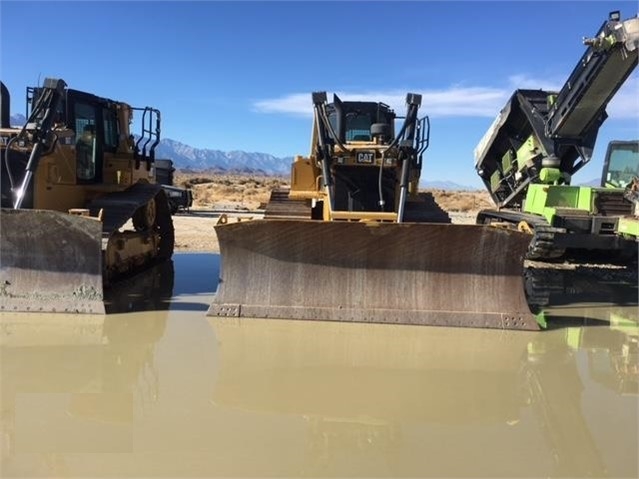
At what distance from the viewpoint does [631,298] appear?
8656 mm

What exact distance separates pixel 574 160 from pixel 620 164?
1208mm

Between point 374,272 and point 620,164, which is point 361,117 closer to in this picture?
point 374,272

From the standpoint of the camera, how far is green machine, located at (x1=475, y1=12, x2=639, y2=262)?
8.78m

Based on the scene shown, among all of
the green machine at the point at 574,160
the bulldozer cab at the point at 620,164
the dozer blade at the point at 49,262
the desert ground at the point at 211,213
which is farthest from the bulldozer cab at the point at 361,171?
the bulldozer cab at the point at 620,164

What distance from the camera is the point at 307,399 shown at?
440 centimetres

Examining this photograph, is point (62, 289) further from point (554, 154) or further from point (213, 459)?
point (554, 154)

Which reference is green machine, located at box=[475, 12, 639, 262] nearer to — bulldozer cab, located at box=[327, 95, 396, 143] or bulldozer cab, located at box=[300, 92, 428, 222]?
bulldozer cab, located at box=[300, 92, 428, 222]

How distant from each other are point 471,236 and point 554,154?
502 centimetres

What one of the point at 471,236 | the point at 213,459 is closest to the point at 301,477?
the point at 213,459

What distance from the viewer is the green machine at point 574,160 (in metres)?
8.78

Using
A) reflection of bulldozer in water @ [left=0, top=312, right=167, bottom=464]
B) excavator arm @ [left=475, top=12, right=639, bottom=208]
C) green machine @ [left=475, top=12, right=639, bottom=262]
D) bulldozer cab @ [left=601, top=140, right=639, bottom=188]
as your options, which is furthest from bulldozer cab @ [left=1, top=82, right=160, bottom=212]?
bulldozer cab @ [left=601, top=140, right=639, bottom=188]

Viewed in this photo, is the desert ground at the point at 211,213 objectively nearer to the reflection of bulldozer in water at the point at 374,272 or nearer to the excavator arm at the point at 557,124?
the excavator arm at the point at 557,124

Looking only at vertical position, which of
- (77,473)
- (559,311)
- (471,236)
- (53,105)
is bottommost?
(77,473)

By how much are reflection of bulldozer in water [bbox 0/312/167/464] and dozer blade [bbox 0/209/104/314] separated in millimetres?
230
